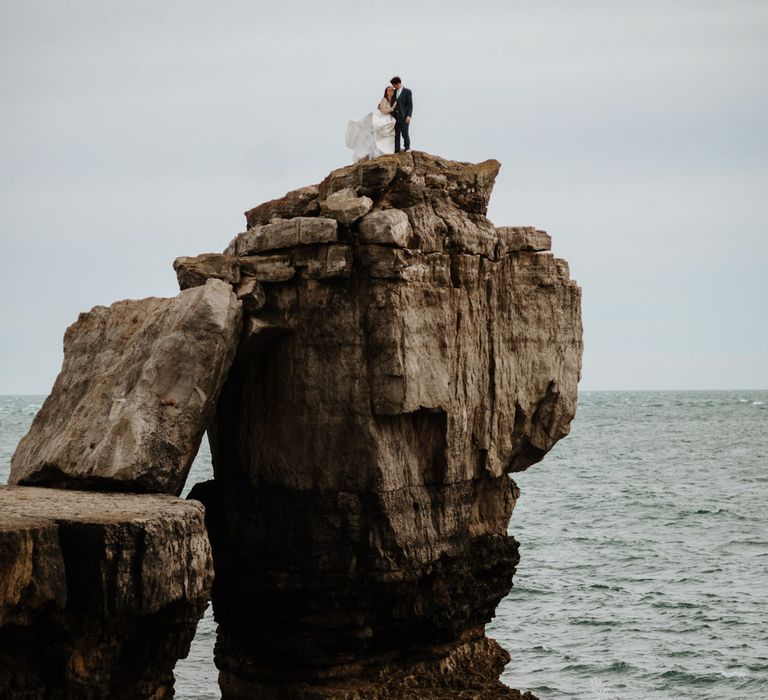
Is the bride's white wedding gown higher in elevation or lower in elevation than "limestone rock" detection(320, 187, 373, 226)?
higher

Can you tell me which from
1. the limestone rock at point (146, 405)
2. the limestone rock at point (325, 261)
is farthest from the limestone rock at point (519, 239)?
the limestone rock at point (146, 405)

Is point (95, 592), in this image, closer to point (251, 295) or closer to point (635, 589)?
point (251, 295)

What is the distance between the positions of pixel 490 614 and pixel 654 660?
737cm

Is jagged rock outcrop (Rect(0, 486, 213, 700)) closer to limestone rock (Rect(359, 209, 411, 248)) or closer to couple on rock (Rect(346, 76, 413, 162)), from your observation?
limestone rock (Rect(359, 209, 411, 248))

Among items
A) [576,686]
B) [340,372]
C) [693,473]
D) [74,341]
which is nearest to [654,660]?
[576,686]

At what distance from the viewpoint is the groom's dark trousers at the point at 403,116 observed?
70.8 ft

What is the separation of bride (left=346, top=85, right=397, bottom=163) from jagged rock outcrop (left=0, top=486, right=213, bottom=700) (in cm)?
857

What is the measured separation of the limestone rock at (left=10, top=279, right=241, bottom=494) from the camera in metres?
16.5

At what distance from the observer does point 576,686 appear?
25250mm

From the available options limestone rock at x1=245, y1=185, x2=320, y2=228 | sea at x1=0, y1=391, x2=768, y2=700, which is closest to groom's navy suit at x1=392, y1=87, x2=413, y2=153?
limestone rock at x1=245, y1=185, x2=320, y2=228

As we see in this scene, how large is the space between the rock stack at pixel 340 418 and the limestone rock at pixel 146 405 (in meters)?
0.03

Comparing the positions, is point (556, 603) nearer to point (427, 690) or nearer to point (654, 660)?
point (654, 660)

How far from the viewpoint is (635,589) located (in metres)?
34.4

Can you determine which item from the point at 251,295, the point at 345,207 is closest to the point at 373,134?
the point at 345,207
